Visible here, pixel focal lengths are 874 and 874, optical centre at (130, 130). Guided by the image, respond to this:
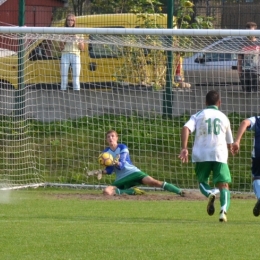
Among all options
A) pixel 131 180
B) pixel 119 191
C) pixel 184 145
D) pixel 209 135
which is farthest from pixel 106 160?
pixel 184 145

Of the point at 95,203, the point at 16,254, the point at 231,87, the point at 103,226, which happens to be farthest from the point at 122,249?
the point at 231,87

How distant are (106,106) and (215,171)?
17.2 ft

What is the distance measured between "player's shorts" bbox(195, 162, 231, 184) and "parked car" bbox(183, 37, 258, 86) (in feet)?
14.3

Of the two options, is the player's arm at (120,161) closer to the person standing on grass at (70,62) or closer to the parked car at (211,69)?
the person standing on grass at (70,62)

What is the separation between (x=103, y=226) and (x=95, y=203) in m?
2.96

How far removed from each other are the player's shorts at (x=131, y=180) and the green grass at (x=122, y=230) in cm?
46

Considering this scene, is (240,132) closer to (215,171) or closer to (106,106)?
(215,171)

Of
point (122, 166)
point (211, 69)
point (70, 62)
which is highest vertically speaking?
point (70, 62)

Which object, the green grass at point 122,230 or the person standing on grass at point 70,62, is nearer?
the green grass at point 122,230

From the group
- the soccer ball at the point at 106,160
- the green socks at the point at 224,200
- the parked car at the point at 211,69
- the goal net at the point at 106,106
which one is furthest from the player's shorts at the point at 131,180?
the green socks at the point at 224,200

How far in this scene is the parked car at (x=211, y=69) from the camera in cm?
1520

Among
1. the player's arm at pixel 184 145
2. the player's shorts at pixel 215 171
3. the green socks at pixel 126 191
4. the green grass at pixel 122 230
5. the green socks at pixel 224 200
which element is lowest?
the green socks at pixel 126 191

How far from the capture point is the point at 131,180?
44.3 ft

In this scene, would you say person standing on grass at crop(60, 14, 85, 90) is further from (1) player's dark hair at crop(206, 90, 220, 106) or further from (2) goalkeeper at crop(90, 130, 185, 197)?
(1) player's dark hair at crop(206, 90, 220, 106)
